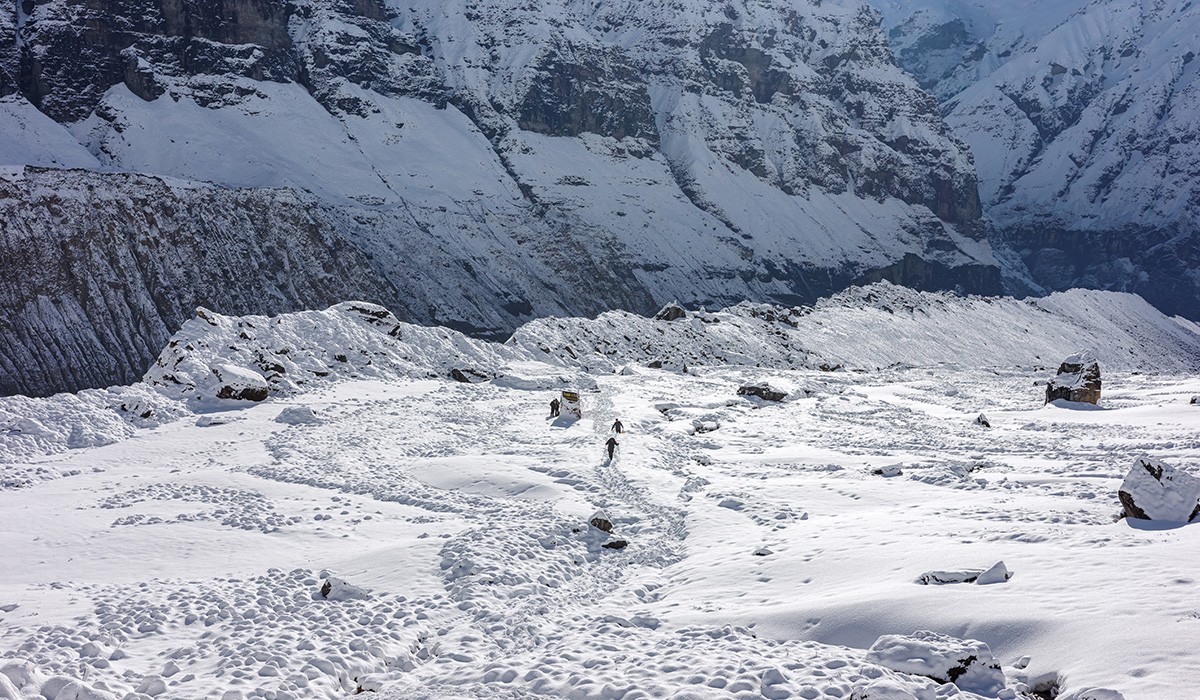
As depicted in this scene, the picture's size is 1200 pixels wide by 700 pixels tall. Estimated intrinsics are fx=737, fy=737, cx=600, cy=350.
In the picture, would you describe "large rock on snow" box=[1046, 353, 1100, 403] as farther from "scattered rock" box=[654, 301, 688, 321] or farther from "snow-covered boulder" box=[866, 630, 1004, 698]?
"scattered rock" box=[654, 301, 688, 321]

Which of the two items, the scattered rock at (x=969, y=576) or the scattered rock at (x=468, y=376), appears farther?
the scattered rock at (x=468, y=376)

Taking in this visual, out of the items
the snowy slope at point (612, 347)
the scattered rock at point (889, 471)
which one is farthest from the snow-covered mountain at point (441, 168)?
the scattered rock at point (889, 471)

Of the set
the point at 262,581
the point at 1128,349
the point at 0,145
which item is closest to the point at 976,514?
the point at 262,581

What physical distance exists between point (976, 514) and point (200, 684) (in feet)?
40.5

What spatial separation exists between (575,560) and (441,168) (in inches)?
4655

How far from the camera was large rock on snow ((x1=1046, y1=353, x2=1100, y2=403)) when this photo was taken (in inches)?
1135

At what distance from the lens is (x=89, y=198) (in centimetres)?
7588

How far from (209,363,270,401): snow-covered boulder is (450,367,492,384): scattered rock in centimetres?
929

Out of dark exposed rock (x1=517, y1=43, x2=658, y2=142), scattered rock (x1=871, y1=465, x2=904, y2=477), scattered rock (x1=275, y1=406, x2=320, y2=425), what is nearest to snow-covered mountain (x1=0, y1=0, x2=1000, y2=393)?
dark exposed rock (x1=517, y1=43, x2=658, y2=142)

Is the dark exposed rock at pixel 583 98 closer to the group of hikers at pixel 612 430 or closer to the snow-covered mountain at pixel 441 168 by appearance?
the snow-covered mountain at pixel 441 168

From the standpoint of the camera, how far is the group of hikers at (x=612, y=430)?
20697 millimetres

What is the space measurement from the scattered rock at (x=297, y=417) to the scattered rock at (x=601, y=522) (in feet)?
45.9

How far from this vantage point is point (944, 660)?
302 inches

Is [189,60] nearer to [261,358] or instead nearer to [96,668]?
[261,358]
